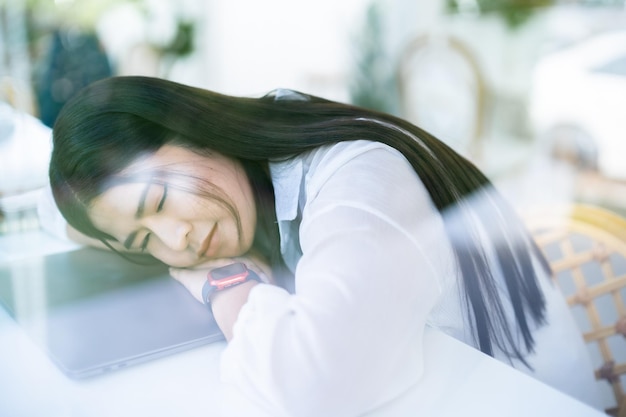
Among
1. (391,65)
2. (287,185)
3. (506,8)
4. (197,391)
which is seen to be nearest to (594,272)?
(287,185)

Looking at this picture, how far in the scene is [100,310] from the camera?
1.82ft

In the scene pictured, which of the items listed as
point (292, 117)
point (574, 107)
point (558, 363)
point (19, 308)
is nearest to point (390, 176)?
point (292, 117)

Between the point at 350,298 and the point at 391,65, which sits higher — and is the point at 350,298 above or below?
below

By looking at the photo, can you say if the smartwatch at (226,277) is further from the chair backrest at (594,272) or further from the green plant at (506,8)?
the green plant at (506,8)

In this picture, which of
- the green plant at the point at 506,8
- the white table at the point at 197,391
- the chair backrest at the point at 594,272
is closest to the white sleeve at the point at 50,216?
the white table at the point at 197,391

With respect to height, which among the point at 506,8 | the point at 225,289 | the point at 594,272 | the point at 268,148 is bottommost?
the point at 594,272

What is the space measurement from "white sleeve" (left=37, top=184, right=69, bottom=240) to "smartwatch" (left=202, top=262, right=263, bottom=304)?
157 millimetres

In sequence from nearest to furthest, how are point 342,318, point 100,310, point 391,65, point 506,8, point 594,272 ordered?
point 342,318 < point 100,310 < point 594,272 < point 391,65 < point 506,8

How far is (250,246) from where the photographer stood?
561 millimetres

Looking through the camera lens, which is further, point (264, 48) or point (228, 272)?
point (264, 48)

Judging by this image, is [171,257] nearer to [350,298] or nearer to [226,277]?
[226,277]

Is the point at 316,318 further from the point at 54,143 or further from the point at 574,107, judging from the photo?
the point at 574,107

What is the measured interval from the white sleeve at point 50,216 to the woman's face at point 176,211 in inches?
1.9

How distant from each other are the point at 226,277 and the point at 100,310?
12 cm
